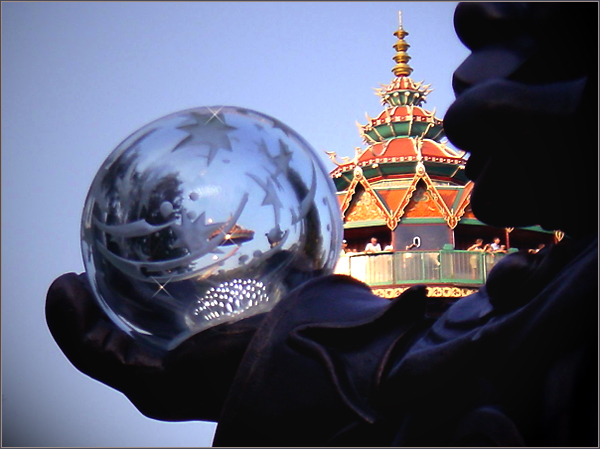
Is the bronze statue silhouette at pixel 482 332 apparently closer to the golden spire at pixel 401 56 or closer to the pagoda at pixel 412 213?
the pagoda at pixel 412 213

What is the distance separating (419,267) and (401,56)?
188 inches

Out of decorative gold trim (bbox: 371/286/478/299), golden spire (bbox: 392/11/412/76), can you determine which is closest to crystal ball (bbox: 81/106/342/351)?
decorative gold trim (bbox: 371/286/478/299)

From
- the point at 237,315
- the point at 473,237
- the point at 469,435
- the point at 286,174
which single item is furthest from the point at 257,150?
the point at 473,237

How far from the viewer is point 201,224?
267 centimetres

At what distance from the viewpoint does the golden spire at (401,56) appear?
1938cm

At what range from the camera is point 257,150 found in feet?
9.03

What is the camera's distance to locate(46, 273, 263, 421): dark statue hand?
9.20ft

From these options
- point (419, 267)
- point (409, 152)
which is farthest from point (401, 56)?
point (419, 267)

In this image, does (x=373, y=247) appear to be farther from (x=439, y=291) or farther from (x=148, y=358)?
(x=148, y=358)

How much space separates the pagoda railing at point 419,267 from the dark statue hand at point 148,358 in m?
12.9

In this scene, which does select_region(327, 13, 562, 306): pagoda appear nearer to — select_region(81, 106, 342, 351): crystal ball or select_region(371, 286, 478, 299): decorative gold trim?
select_region(371, 286, 478, 299): decorative gold trim

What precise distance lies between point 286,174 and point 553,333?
0.78 m

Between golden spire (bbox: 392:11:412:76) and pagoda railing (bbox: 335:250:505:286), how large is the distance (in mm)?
4194

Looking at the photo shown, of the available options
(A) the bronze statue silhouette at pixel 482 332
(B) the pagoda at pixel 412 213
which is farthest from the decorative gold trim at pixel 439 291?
(A) the bronze statue silhouette at pixel 482 332
